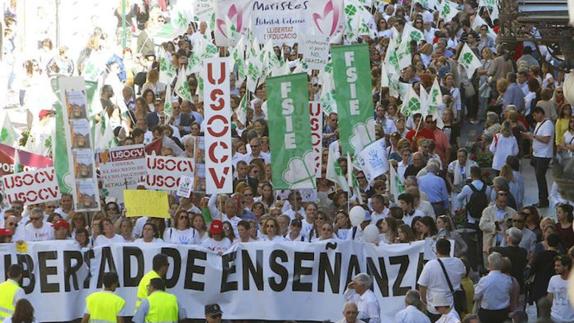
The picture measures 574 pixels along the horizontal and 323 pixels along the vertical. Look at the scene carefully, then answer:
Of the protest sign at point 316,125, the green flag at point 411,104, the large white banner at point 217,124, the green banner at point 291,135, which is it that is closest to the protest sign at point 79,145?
the large white banner at point 217,124

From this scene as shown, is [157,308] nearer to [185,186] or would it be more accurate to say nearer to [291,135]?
[185,186]

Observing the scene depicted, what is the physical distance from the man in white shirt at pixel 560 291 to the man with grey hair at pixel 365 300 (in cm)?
164

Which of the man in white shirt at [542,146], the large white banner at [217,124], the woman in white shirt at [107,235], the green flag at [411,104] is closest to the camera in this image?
the woman in white shirt at [107,235]

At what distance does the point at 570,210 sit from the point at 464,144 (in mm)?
8851

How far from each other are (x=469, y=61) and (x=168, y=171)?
31.9ft

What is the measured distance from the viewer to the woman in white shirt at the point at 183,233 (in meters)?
21.5

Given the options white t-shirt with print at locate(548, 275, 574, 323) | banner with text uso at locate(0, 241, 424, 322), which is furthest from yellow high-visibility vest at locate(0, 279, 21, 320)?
white t-shirt with print at locate(548, 275, 574, 323)

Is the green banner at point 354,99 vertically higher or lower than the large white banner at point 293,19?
lower

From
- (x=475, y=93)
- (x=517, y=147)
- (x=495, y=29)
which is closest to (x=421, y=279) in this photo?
(x=517, y=147)

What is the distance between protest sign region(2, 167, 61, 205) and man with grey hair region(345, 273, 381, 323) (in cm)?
572

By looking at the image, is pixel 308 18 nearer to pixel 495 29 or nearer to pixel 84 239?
pixel 495 29

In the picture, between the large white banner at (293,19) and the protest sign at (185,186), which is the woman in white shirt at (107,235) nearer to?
the protest sign at (185,186)

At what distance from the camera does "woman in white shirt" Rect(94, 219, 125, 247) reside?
69.3ft

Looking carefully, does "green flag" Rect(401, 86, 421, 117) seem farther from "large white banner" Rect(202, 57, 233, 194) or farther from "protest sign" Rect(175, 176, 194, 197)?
"large white banner" Rect(202, 57, 233, 194)
